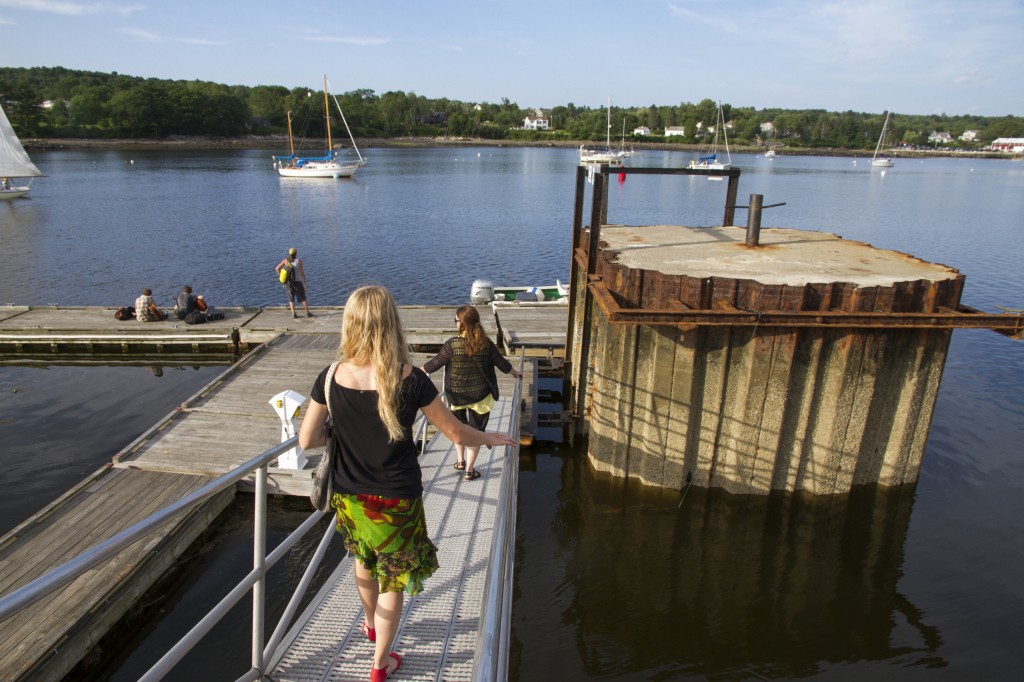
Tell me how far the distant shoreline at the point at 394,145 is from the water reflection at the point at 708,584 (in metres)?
139

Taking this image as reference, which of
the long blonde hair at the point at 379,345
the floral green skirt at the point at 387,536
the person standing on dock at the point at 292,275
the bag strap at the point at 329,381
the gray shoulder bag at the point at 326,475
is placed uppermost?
the long blonde hair at the point at 379,345

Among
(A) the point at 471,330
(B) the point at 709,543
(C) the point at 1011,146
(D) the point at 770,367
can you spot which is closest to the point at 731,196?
(D) the point at 770,367

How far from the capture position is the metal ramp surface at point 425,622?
13.4 feet

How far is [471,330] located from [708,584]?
227 inches

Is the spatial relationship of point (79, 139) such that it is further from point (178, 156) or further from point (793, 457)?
point (793, 457)

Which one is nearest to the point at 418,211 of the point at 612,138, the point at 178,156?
the point at 178,156

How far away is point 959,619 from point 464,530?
7.74 meters

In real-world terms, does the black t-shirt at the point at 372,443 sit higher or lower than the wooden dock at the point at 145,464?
higher

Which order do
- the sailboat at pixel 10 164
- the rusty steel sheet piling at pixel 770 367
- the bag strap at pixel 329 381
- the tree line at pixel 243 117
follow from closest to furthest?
the bag strap at pixel 329 381 → the rusty steel sheet piling at pixel 770 367 → the sailboat at pixel 10 164 → the tree line at pixel 243 117

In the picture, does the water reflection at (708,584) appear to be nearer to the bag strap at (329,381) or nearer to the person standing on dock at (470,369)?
the person standing on dock at (470,369)

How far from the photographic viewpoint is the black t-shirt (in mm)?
3211

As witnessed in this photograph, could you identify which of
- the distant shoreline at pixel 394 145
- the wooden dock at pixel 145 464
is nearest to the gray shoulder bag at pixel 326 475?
the wooden dock at pixel 145 464

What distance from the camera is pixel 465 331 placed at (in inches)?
264

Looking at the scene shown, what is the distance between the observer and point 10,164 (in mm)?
53781
